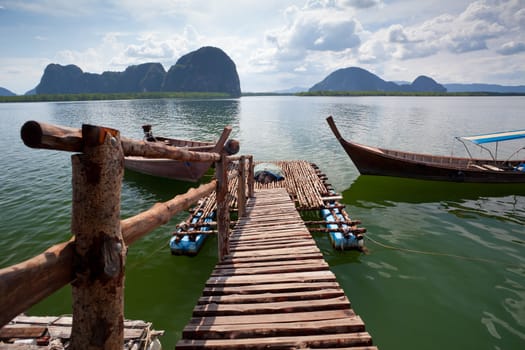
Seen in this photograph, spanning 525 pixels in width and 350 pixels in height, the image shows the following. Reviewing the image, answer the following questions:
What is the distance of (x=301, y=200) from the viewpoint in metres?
9.33

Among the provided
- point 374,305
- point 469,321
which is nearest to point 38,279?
point 374,305

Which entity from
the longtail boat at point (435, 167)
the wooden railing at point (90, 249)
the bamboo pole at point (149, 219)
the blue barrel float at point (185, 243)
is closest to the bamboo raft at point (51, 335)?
the bamboo pole at point (149, 219)

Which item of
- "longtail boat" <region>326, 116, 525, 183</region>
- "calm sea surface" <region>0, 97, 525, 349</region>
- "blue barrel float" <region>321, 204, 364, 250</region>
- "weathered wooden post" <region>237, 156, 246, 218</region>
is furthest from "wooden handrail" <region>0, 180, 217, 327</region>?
"longtail boat" <region>326, 116, 525, 183</region>

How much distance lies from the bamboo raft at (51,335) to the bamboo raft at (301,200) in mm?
3304

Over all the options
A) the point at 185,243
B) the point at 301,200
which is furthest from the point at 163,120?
the point at 185,243

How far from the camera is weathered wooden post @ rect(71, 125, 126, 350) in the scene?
4.46ft

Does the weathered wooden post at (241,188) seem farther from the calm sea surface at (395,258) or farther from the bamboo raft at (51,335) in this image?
the bamboo raft at (51,335)

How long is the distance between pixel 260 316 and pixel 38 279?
2.50 m

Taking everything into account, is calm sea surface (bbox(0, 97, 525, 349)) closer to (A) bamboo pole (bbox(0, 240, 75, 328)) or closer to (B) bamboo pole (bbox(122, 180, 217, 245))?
(B) bamboo pole (bbox(122, 180, 217, 245))

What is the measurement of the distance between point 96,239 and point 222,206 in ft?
11.2

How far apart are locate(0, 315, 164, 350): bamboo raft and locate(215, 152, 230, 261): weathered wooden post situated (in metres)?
1.54

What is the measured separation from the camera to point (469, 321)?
17.3 ft

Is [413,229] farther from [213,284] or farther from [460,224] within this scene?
[213,284]

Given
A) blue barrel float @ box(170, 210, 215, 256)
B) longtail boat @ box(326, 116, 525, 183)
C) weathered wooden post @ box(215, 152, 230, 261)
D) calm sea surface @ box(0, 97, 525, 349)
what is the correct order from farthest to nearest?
longtail boat @ box(326, 116, 525, 183), blue barrel float @ box(170, 210, 215, 256), calm sea surface @ box(0, 97, 525, 349), weathered wooden post @ box(215, 152, 230, 261)
